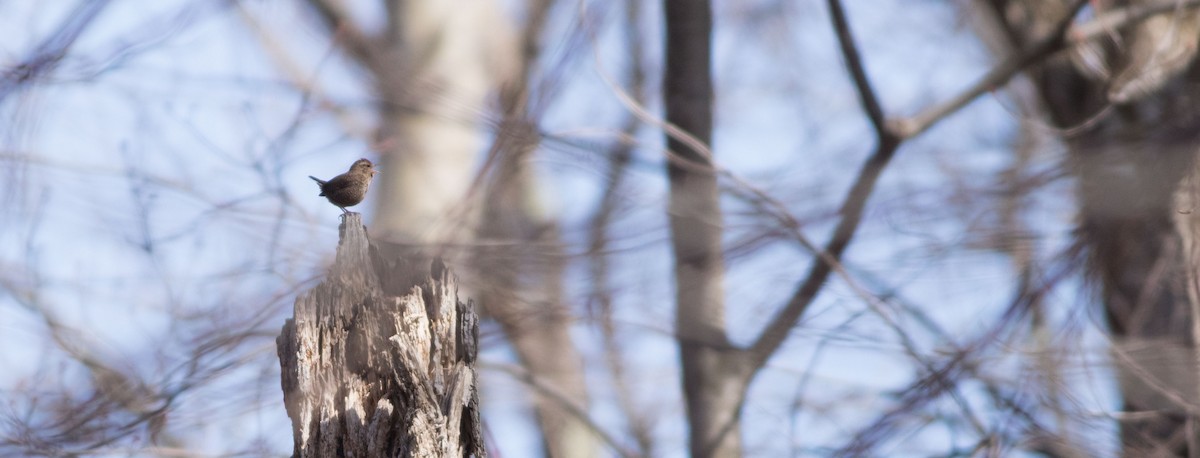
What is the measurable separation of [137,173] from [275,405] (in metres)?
1.42

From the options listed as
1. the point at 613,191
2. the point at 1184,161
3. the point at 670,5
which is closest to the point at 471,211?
the point at 613,191

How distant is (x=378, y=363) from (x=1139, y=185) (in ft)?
11.9

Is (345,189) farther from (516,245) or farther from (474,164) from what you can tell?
(474,164)

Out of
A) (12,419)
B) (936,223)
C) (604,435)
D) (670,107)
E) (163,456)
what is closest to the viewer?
(936,223)

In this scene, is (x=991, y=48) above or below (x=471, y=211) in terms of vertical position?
above

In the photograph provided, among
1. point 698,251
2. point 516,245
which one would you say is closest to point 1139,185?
point 698,251

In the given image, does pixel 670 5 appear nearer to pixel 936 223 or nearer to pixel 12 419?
pixel 936 223

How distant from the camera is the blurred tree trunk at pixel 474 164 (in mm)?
4578

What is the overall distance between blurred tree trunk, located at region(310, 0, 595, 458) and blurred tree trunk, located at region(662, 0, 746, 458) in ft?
2.01

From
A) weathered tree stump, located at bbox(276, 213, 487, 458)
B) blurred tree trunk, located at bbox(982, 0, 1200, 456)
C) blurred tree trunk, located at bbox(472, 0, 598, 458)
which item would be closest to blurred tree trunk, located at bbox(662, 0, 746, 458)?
blurred tree trunk, located at bbox(472, 0, 598, 458)

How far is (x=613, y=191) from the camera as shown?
4.70m

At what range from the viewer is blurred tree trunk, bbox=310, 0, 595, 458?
15.0 ft

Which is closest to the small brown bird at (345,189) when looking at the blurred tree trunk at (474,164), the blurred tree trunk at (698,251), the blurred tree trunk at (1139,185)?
the blurred tree trunk at (474,164)

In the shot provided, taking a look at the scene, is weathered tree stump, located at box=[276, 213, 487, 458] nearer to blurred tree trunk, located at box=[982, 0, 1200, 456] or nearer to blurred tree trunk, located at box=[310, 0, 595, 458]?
blurred tree trunk, located at box=[310, 0, 595, 458]
